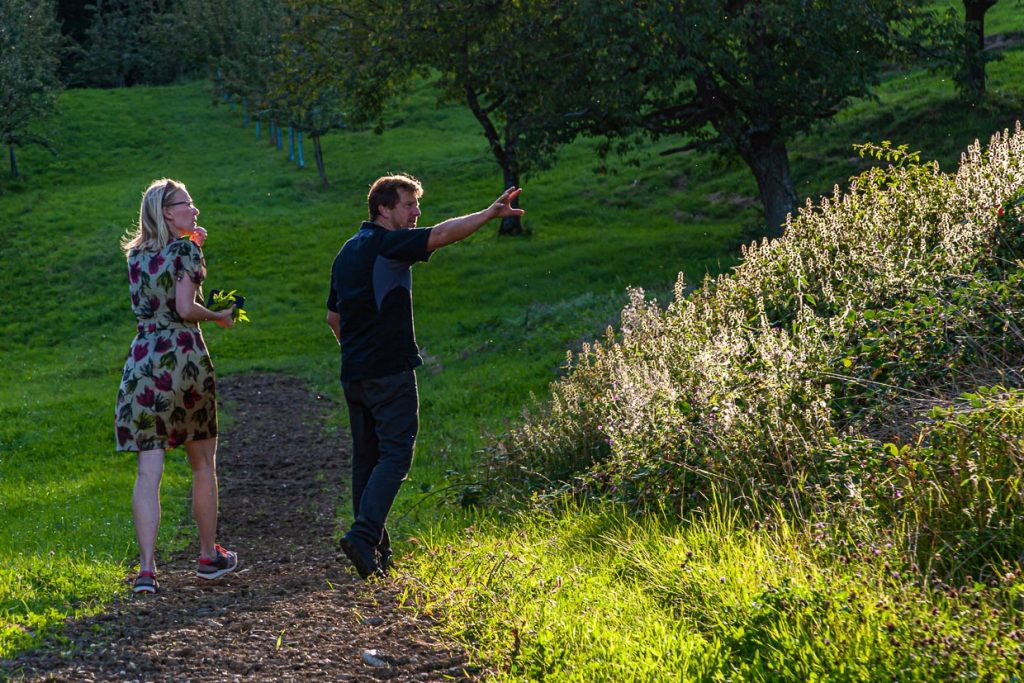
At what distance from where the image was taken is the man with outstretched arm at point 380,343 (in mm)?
6441

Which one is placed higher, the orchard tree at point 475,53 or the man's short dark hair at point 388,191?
the orchard tree at point 475,53

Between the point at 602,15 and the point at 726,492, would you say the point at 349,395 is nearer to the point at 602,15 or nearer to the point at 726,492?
the point at 726,492

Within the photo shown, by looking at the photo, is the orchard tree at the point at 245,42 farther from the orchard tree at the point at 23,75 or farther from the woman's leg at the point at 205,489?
the woman's leg at the point at 205,489

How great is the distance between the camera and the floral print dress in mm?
6613

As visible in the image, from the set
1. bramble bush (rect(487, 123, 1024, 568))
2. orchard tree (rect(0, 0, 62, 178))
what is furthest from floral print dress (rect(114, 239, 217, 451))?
orchard tree (rect(0, 0, 62, 178))

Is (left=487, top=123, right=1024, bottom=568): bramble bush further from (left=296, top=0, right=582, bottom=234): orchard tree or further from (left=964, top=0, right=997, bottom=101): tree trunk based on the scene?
(left=964, top=0, right=997, bottom=101): tree trunk

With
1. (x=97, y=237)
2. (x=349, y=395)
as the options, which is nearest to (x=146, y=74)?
(x=97, y=237)

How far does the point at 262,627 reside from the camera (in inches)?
227

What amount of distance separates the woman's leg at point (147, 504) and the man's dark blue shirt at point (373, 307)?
130 centimetres

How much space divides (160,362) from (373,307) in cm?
141

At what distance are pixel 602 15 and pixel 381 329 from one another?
14.5 metres

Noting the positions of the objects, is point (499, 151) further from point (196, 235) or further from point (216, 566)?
point (216, 566)

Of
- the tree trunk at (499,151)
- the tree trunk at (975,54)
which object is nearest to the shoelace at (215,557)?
the tree trunk at (975,54)

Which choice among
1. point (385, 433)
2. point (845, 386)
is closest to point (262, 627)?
point (385, 433)
